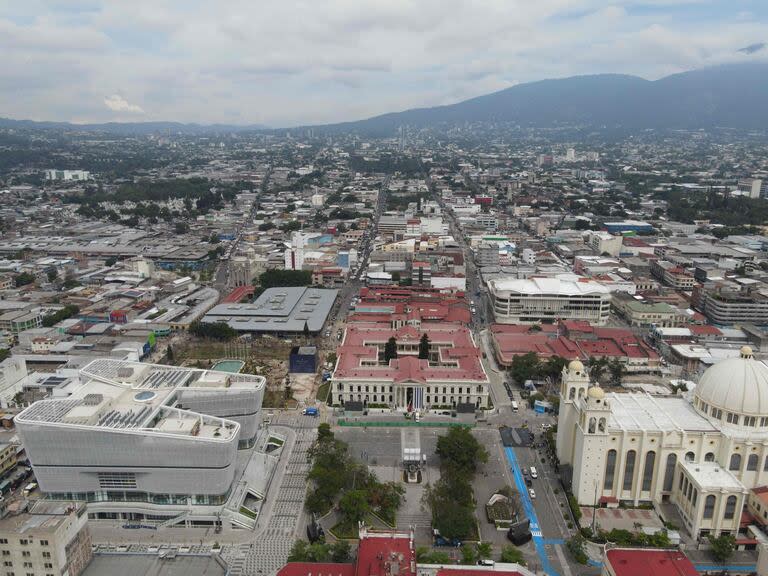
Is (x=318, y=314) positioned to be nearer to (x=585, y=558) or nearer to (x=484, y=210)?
(x=585, y=558)

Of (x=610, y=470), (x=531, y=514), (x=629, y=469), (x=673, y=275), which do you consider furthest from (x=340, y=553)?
(x=673, y=275)

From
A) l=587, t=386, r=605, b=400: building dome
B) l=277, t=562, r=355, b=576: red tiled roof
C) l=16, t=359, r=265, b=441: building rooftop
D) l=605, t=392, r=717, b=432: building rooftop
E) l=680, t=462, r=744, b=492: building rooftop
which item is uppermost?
l=587, t=386, r=605, b=400: building dome

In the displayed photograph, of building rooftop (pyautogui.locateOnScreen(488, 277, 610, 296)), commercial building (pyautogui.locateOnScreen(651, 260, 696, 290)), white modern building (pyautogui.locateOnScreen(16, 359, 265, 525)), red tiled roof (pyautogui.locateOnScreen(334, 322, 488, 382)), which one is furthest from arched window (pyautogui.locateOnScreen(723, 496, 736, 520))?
commercial building (pyautogui.locateOnScreen(651, 260, 696, 290))

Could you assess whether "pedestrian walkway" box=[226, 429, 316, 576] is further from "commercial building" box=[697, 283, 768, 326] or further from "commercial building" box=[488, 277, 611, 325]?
"commercial building" box=[697, 283, 768, 326]

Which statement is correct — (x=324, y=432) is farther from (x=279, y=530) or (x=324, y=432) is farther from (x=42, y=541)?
(x=42, y=541)

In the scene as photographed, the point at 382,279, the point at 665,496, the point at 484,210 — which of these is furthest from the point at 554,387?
the point at 484,210

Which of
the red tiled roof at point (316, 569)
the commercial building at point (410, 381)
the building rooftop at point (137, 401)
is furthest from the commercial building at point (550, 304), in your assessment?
the red tiled roof at point (316, 569)
